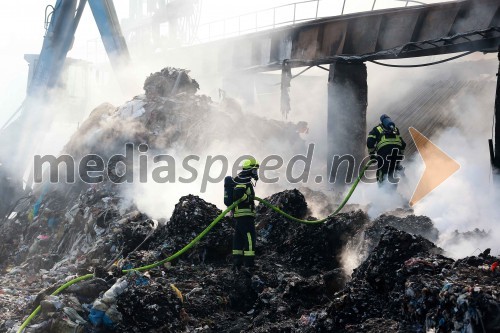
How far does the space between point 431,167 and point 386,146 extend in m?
3.54

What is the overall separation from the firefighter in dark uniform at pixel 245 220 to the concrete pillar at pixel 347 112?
17.9ft

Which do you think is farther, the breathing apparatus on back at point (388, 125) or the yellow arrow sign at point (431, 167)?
the yellow arrow sign at point (431, 167)

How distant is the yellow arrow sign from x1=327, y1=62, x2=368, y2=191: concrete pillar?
1.70 m

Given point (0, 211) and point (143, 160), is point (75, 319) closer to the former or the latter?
point (143, 160)

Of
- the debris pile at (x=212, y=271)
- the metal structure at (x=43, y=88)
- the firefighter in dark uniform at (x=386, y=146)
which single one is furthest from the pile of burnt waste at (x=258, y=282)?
the metal structure at (x=43, y=88)

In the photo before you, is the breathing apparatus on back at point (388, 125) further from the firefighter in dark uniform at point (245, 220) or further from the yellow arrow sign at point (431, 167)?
the firefighter in dark uniform at point (245, 220)

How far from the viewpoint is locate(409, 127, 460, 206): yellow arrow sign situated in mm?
10211

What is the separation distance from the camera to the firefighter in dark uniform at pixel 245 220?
6883 millimetres

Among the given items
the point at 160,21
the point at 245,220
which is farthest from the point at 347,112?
the point at 160,21

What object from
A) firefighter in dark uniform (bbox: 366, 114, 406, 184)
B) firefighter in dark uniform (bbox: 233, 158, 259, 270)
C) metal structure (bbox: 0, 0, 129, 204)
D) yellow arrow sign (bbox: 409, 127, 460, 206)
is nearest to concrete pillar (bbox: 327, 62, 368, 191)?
yellow arrow sign (bbox: 409, 127, 460, 206)

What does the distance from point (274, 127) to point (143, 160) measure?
193 inches

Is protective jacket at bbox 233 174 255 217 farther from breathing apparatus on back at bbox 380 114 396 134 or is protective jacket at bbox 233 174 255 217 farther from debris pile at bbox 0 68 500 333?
breathing apparatus on back at bbox 380 114 396 134

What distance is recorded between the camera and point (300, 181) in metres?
12.8

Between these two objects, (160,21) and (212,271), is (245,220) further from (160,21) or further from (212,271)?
(160,21)
